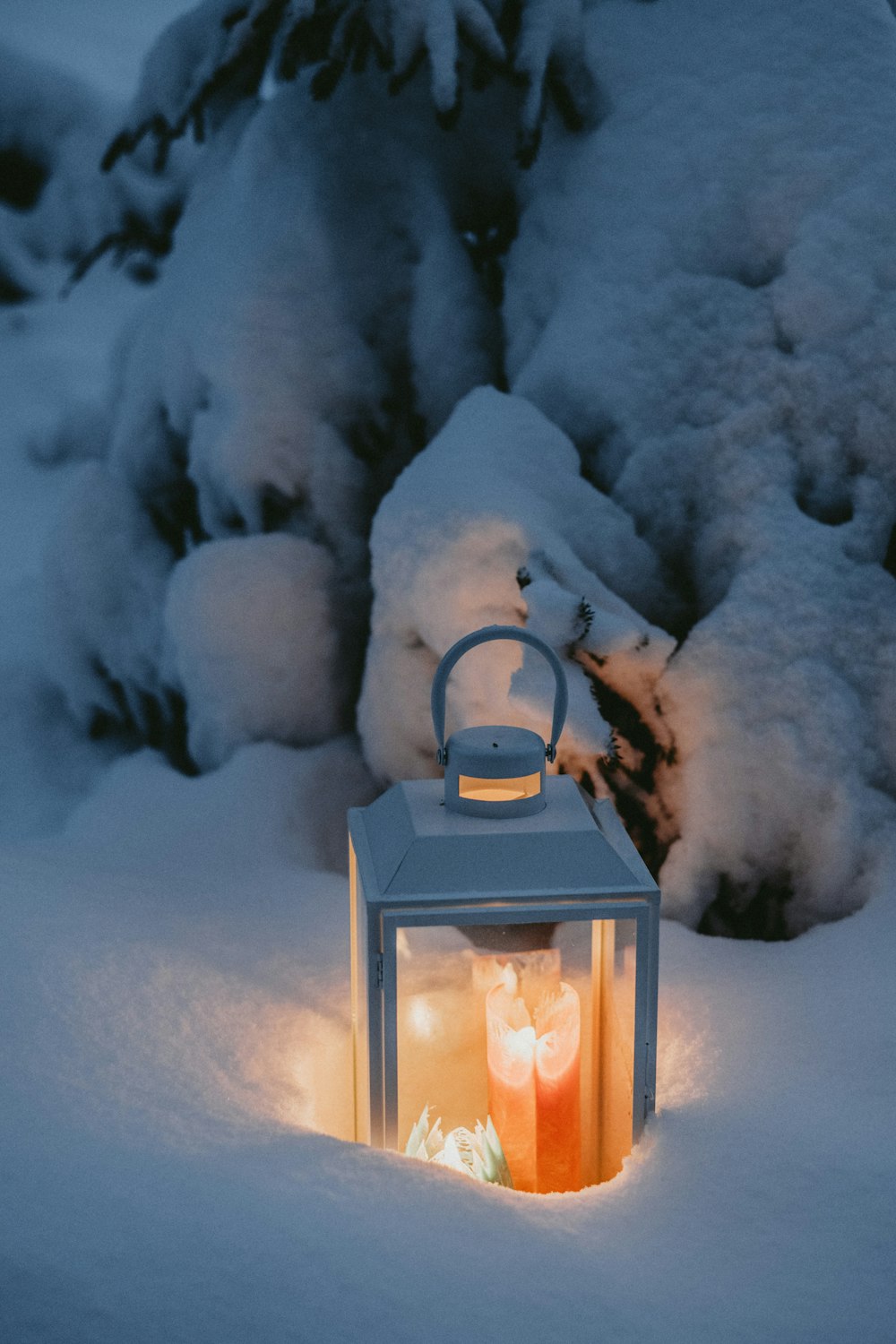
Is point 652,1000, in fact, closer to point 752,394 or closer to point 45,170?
point 752,394

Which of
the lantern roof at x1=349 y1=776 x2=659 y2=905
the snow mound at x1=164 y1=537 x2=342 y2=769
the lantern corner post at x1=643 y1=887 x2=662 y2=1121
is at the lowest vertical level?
the snow mound at x1=164 y1=537 x2=342 y2=769

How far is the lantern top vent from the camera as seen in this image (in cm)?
147

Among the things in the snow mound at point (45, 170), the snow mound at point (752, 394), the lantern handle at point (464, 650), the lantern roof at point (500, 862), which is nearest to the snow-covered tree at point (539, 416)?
the snow mound at point (752, 394)

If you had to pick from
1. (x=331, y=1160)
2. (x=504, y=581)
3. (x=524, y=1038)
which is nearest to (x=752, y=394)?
(x=504, y=581)

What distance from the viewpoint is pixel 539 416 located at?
236cm

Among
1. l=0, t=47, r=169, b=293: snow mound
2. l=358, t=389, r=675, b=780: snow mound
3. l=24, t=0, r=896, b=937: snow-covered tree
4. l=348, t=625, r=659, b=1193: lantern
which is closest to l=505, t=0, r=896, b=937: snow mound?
l=24, t=0, r=896, b=937: snow-covered tree

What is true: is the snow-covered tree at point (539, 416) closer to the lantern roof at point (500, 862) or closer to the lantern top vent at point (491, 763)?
the lantern top vent at point (491, 763)

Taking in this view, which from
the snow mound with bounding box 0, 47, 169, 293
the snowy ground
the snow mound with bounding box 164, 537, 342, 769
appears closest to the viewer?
the snowy ground

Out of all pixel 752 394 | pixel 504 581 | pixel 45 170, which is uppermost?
pixel 752 394

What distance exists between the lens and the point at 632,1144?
142 centimetres

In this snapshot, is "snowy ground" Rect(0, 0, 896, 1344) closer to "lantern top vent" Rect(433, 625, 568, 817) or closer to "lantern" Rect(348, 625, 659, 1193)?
"lantern" Rect(348, 625, 659, 1193)

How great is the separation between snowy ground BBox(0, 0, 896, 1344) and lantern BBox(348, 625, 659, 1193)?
0.12 m

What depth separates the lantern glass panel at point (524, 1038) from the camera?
1501 millimetres

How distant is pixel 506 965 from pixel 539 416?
1.25 m
